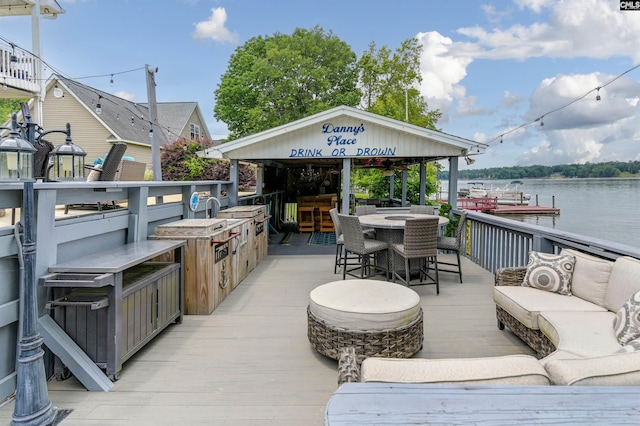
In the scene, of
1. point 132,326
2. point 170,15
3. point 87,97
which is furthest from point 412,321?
point 170,15

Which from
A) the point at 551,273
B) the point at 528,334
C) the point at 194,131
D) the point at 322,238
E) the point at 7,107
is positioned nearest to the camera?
the point at 528,334

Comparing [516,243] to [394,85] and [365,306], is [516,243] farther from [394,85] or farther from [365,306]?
[394,85]

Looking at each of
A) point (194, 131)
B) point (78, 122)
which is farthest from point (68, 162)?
point (194, 131)

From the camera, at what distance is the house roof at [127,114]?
15.6 meters

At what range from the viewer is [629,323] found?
2.27 m

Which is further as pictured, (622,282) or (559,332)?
(622,282)

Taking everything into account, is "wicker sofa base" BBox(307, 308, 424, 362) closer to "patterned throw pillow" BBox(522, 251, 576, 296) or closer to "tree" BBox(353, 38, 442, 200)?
"patterned throw pillow" BBox(522, 251, 576, 296)

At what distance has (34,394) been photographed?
2027mm

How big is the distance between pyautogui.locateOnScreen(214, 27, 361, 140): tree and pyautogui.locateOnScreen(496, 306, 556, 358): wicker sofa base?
56.5 ft

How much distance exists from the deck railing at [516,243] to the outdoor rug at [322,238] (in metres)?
3.04

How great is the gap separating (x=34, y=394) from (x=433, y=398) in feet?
6.87

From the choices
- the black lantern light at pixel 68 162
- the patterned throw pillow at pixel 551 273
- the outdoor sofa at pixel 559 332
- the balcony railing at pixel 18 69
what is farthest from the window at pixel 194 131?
the outdoor sofa at pixel 559 332

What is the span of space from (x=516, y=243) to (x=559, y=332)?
9.24ft

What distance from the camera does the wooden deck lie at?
221cm
